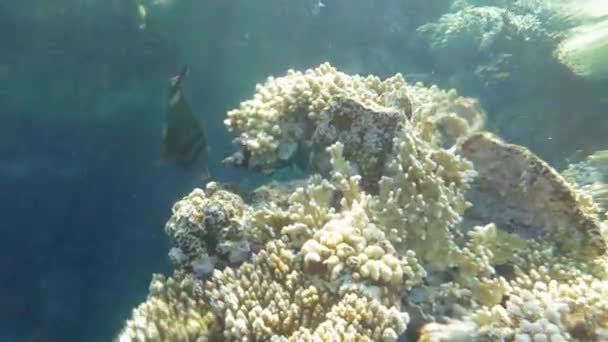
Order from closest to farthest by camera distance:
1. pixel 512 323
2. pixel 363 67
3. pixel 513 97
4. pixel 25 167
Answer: pixel 512 323
pixel 25 167
pixel 513 97
pixel 363 67

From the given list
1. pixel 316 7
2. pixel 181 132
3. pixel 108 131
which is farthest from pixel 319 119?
pixel 316 7

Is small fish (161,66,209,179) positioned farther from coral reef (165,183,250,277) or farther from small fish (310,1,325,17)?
small fish (310,1,325,17)

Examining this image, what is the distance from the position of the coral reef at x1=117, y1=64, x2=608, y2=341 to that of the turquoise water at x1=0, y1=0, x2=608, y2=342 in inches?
77.6

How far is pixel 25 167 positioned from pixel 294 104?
11.9 feet

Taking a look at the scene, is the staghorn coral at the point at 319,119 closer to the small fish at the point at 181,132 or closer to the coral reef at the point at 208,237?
the small fish at the point at 181,132

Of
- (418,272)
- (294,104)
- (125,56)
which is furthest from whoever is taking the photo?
(125,56)

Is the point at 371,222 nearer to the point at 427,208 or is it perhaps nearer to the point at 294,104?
the point at 427,208

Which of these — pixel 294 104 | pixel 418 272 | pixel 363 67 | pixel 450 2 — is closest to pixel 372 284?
pixel 418 272

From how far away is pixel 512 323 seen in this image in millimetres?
2666

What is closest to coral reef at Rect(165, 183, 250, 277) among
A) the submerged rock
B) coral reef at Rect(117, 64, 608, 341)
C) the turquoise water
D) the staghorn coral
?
coral reef at Rect(117, 64, 608, 341)

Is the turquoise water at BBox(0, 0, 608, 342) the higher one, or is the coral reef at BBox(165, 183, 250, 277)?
the turquoise water at BBox(0, 0, 608, 342)

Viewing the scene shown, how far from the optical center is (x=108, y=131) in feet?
20.2

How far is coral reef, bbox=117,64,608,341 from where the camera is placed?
2678mm

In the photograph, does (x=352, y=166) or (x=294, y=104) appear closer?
(x=352, y=166)
